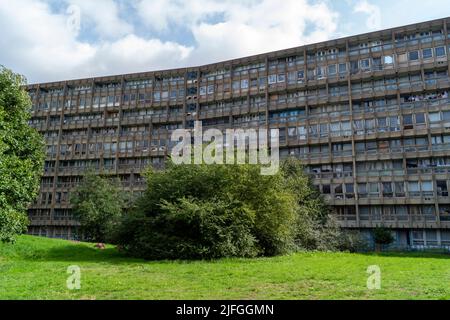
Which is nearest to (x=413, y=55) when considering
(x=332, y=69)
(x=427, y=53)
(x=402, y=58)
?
(x=402, y=58)

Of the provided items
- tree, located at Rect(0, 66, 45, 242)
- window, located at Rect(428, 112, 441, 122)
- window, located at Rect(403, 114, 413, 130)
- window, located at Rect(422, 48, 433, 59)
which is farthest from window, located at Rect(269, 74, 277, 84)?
tree, located at Rect(0, 66, 45, 242)

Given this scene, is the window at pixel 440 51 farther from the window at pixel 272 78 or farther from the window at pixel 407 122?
the window at pixel 272 78

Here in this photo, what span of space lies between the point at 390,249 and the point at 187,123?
112 feet

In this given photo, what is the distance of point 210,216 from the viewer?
25625mm

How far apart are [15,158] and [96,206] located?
22.2 metres

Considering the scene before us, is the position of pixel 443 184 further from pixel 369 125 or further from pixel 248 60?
pixel 248 60

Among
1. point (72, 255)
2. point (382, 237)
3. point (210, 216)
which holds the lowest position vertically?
point (72, 255)

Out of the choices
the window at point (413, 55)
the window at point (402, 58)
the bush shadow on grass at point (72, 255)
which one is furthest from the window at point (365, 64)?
the bush shadow on grass at point (72, 255)

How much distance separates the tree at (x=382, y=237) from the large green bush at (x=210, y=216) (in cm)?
1760

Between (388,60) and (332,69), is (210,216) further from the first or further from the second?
(388,60)

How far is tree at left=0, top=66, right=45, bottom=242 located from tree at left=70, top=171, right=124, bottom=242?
43.9ft

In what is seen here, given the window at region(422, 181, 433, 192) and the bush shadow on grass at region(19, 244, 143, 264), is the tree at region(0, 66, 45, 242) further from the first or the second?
the window at region(422, 181, 433, 192)
